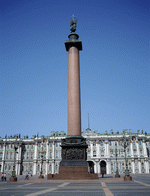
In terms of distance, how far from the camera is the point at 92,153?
284ft

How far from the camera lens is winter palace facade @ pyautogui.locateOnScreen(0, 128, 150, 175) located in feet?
276

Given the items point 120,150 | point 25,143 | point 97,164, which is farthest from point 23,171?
point 120,150

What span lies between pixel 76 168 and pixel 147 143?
68.8m

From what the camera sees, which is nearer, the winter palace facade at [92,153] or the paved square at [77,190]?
the paved square at [77,190]

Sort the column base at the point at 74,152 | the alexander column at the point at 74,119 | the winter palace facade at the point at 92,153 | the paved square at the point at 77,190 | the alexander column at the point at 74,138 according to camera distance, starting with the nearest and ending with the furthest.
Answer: the paved square at the point at 77,190, the alexander column at the point at 74,138, the column base at the point at 74,152, the alexander column at the point at 74,119, the winter palace facade at the point at 92,153

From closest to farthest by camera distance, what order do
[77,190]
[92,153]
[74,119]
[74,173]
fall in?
[77,190]
[74,173]
[74,119]
[92,153]

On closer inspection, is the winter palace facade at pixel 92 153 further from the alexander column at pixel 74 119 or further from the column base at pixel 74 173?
the column base at pixel 74 173

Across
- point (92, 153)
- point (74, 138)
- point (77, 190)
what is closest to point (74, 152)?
point (74, 138)

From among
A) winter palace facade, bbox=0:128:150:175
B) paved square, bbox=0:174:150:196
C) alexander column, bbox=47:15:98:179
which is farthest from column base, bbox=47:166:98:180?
winter palace facade, bbox=0:128:150:175

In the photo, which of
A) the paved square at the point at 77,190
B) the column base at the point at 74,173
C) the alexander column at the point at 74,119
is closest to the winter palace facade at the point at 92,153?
the alexander column at the point at 74,119

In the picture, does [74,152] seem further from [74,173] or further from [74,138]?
[74,173]

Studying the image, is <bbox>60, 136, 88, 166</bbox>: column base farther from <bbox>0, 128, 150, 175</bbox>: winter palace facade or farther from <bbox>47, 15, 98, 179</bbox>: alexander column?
<bbox>0, 128, 150, 175</bbox>: winter palace facade

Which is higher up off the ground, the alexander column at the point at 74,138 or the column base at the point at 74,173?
the alexander column at the point at 74,138

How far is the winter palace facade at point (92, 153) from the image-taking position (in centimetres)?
8406
